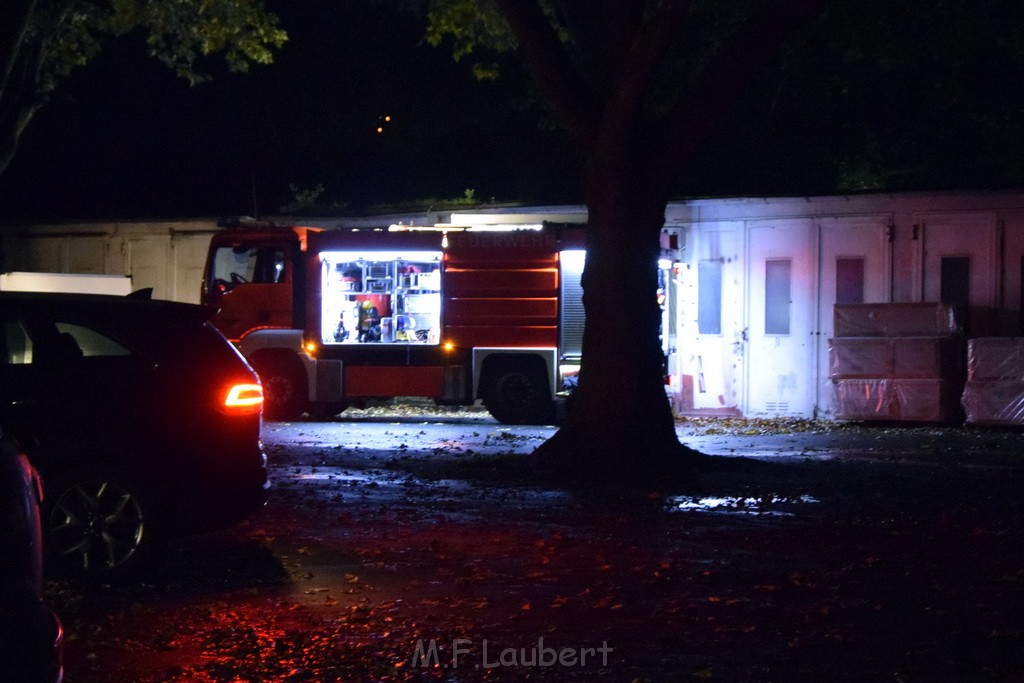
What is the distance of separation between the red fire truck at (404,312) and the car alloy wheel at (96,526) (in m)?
11.8

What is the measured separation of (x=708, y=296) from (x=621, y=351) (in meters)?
8.01

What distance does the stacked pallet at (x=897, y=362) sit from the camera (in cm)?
1931

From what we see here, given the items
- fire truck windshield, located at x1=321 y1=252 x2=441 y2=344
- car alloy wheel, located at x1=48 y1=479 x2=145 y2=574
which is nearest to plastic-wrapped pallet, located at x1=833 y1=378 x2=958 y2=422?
fire truck windshield, located at x1=321 y1=252 x2=441 y2=344

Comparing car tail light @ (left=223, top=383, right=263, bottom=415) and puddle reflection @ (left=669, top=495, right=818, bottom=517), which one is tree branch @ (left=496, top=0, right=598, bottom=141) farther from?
car tail light @ (left=223, top=383, right=263, bottom=415)

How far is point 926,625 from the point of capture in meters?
7.30

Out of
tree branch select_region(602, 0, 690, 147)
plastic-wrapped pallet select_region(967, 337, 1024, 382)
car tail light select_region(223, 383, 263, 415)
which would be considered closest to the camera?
car tail light select_region(223, 383, 263, 415)

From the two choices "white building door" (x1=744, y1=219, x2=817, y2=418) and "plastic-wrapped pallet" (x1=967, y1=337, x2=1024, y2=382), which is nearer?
"plastic-wrapped pallet" (x1=967, y1=337, x2=1024, y2=382)

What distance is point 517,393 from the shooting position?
20.2 meters

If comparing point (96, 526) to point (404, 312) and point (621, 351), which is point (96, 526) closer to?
point (621, 351)

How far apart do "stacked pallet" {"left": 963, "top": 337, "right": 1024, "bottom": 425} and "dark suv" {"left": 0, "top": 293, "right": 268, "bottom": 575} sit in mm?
13445

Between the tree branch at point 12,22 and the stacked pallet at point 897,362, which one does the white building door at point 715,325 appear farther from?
the tree branch at point 12,22

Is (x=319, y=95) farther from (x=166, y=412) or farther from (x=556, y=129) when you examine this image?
(x=166, y=412)

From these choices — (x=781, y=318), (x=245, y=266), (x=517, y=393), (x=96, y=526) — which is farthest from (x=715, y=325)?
(x=96, y=526)

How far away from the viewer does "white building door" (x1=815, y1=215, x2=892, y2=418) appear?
20375 millimetres
